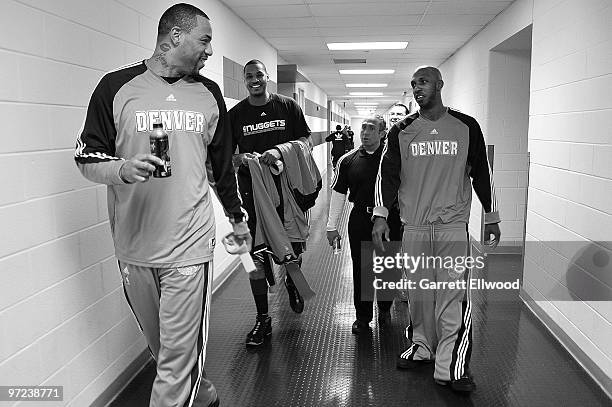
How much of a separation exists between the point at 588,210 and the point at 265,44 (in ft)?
17.5

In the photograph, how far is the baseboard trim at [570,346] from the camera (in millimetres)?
2982

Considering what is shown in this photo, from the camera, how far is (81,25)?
8.53 feet

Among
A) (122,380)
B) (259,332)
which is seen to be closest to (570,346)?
(259,332)

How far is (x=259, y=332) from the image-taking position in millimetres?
3656

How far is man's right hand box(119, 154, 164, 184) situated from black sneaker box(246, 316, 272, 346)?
78.0 inches

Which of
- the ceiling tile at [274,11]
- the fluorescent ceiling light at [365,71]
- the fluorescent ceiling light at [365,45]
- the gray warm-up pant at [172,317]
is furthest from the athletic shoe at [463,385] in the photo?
the fluorescent ceiling light at [365,71]

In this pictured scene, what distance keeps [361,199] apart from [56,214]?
6.51 ft

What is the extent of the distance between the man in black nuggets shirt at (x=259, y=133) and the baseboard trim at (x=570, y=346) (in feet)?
5.86

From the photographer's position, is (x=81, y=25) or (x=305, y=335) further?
(x=305, y=335)

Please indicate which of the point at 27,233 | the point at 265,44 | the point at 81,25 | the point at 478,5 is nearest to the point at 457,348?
the point at 27,233

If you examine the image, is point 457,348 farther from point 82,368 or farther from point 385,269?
point 82,368

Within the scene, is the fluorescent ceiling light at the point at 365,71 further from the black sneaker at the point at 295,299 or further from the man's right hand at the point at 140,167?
the man's right hand at the point at 140,167

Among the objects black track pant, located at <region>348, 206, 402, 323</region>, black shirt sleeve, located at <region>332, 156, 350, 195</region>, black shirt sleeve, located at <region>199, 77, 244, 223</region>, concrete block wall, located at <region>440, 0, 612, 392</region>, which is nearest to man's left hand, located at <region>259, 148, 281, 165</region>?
black shirt sleeve, located at <region>332, 156, 350, 195</region>

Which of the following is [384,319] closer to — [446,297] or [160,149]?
[446,297]
